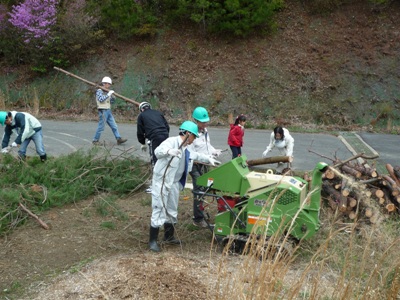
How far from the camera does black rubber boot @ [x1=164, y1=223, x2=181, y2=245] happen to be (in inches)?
253

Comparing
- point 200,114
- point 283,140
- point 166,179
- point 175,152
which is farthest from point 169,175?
point 283,140

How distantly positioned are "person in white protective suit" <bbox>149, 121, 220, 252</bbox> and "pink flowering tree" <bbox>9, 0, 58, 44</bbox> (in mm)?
15678

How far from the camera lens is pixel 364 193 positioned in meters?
7.14

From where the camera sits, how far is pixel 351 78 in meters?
19.0

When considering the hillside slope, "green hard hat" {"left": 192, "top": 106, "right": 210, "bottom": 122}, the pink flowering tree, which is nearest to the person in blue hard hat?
"green hard hat" {"left": 192, "top": 106, "right": 210, "bottom": 122}

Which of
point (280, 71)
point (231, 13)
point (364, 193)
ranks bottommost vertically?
point (364, 193)

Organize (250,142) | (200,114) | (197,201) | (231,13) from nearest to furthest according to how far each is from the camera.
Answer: (200,114) < (197,201) < (250,142) < (231,13)

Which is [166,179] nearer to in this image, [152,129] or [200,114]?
[200,114]

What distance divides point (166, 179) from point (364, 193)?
3.06 metres

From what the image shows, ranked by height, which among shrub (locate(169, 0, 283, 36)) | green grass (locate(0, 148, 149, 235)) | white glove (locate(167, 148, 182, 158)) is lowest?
green grass (locate(0, 148, 149, 235))

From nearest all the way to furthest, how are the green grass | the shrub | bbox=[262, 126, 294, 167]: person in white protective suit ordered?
the green grass, bbox=[262, 126, 294, 167]: person in white protective suit, the shrub

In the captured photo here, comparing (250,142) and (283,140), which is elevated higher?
(283,140)

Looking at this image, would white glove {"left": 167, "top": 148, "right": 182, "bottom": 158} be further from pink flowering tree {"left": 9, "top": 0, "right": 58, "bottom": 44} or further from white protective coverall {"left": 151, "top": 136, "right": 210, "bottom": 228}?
pink flowering tree {"left": 9, "top": 0, "right": 58, "bottom": 44}

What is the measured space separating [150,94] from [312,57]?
6727 millimetres
